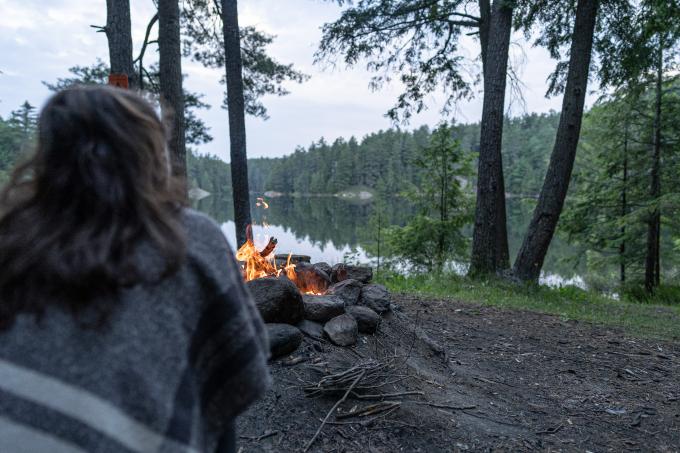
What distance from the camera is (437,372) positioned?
4227mm

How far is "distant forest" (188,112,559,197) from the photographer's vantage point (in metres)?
56.6

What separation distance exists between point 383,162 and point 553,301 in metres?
55.9

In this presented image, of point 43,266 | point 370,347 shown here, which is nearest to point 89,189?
point 43,266

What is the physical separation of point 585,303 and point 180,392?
776 centimetres

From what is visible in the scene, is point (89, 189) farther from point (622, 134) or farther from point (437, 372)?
point (622, 134)

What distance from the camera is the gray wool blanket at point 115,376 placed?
1012mm

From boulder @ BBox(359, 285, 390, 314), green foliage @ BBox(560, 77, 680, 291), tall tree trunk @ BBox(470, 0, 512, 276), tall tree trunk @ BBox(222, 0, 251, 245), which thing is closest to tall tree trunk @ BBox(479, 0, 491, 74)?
tall tree trunk @ BBox(470, 0, 512, 276)

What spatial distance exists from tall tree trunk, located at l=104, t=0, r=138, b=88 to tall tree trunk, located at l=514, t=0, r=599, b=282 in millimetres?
6205

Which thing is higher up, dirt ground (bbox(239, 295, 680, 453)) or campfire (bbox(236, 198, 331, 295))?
campfire (bbox(236, 198, 331, 295))

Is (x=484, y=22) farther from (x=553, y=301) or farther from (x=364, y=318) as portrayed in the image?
(x=364, y=318)

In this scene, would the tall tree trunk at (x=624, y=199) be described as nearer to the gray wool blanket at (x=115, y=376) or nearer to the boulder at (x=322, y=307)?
the boulder at (x=322, y=307)

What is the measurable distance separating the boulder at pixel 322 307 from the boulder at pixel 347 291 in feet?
1.04

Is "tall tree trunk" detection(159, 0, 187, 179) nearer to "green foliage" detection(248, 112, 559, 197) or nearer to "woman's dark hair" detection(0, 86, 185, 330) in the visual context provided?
"woman's dark hair" detection(0, 86, 185, 330)

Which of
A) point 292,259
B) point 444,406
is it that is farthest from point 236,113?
point 444,406
